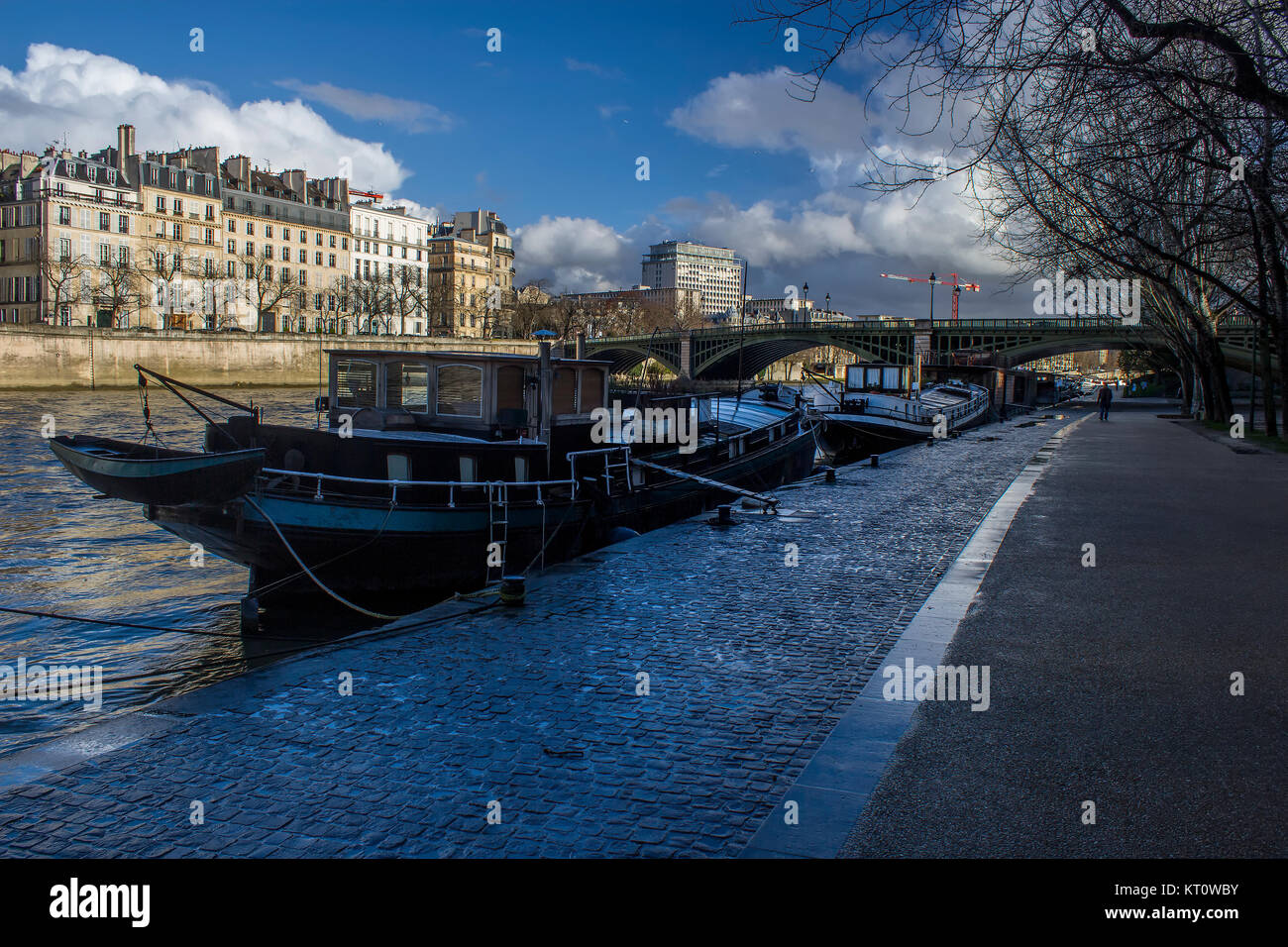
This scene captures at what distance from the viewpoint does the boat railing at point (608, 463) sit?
49.1ft

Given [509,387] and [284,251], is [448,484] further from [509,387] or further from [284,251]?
[284,251]

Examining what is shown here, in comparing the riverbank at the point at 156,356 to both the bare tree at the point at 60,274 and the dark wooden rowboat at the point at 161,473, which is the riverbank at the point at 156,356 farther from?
the dark wooden rowboat at the point at 161,473

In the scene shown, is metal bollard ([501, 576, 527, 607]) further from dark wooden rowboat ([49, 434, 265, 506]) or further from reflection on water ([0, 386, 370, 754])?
dark wooden rowboat ([49, 434, 265, 506])

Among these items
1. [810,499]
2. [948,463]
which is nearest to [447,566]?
[810,499]

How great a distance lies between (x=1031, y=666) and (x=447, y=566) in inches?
311

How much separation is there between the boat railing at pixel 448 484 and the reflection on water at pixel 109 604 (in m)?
1.66

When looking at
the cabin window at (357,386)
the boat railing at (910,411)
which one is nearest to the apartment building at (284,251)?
the boat railing at (910,411)

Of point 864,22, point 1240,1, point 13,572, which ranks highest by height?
point 1240,1

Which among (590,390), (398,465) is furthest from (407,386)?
(590,390)

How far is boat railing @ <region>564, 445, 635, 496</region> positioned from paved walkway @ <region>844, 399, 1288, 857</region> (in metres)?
5.68

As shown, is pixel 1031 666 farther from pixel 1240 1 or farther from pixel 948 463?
pixel 948 463

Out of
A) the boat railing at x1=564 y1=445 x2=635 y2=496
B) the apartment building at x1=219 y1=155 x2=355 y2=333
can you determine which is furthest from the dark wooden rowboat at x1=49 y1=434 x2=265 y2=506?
the apartment building at x1=219 y1=155 x2=355 y2=333

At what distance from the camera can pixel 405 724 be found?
18.8 feet
